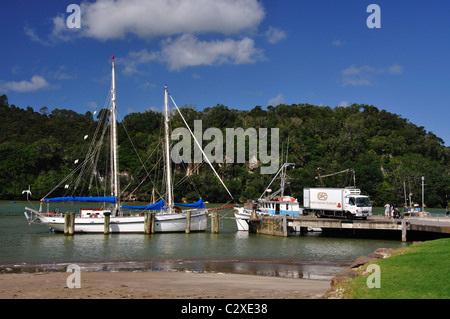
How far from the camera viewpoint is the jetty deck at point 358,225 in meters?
39.5

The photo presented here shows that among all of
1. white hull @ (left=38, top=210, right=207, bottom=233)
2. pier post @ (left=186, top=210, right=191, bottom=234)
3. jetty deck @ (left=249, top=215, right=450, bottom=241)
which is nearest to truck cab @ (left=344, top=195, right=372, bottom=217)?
jetty deck @ (left=249, top=215, right=450, bottom=241)

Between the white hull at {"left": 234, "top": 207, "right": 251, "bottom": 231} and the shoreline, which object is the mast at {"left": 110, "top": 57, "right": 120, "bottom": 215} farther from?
the shoreline

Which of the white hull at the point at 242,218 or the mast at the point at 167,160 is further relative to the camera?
the white hull at the point at 242,218

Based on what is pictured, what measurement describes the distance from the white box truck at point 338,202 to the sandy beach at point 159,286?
23.9 meters

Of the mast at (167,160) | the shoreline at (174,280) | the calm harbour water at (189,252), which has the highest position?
the mast at (167,160)

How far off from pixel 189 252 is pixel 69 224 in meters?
17.7

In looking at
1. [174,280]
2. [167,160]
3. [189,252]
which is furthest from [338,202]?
[174,280]

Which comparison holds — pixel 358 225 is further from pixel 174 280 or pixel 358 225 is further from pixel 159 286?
pixel 159 286

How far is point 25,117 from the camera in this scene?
16300cm

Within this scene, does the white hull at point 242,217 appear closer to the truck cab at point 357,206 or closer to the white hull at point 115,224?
the white hull at point 115,224

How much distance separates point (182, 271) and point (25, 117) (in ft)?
513

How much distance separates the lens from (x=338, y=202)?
45344 mm

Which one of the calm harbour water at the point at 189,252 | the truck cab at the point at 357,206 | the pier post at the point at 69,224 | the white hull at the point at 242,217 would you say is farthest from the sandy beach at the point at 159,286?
the white hull at the point at 242,217
